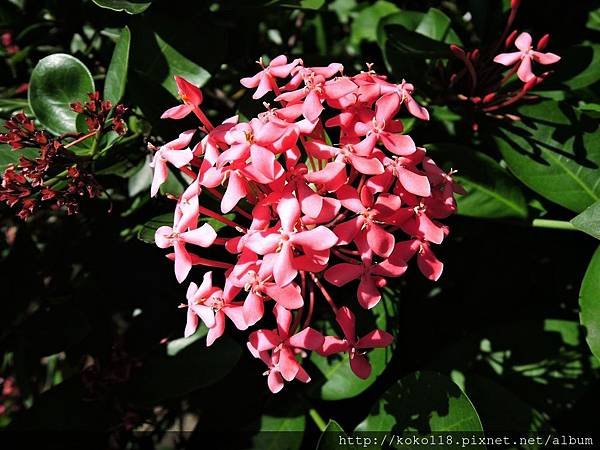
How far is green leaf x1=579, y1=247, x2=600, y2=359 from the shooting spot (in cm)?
136

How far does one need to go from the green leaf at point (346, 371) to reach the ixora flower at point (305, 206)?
1.14 ft

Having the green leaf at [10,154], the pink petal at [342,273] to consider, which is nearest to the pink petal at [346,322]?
the pink petal at [342,273]

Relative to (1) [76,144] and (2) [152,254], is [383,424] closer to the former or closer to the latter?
(2) [152,254]

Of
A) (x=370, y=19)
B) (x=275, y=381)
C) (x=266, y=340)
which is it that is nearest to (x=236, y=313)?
(x=266, y=340)

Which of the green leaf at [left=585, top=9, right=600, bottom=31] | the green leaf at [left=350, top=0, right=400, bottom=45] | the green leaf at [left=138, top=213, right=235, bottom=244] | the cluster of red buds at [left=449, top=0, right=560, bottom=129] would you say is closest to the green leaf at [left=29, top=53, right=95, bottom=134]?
the green leaf at [left=138, top=213, right=235, bottom=244]

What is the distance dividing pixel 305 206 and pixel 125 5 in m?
0.75

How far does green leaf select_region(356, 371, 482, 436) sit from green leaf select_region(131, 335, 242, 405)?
1.47 ft

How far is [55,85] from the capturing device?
150cm

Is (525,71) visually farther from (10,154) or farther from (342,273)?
(10,154)

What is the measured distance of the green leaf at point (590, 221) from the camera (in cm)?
125

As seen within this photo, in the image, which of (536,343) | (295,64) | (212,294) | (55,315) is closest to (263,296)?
(212,294)

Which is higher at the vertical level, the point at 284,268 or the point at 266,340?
the point at 284,268

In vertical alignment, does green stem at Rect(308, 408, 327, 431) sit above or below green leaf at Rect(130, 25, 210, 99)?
below

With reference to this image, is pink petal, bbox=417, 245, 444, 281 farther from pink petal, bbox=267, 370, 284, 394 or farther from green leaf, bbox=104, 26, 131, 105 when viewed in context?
green leaf, bbox=104, 26, 131, 105
